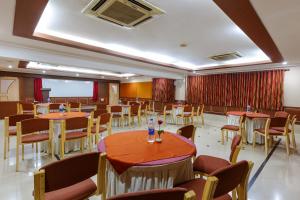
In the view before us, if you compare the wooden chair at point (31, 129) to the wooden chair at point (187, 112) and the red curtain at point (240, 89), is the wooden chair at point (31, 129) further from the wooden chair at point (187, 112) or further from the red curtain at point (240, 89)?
the red curtain at point (240, 89)

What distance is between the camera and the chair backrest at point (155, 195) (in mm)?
781

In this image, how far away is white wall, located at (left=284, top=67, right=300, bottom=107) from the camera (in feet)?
19.2

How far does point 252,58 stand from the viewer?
5.63 meters

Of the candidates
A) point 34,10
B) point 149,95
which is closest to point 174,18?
point 34,10

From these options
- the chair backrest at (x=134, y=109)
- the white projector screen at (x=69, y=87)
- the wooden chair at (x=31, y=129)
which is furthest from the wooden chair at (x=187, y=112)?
the white projector screen at (x=69, y=87)

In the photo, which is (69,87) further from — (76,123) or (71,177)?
(71,177)

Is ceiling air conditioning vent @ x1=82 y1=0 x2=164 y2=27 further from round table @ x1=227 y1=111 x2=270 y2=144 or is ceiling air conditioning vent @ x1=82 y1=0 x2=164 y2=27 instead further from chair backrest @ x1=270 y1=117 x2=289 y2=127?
round table @ x1=227 y1=111 x2=270 y2=144

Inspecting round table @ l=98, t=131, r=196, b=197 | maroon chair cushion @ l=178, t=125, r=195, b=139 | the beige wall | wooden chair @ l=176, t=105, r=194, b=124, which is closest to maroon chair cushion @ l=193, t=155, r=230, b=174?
round table @ l=98, t=131, r=196, b=197

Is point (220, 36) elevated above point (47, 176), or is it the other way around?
point (220, 36)

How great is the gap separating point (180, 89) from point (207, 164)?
304 inches

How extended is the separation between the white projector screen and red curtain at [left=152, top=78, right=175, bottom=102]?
4.91m

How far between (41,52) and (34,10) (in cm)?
244

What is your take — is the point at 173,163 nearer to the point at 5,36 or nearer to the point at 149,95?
the point at 5,36

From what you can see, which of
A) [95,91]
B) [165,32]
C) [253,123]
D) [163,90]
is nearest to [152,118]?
[165,32]
